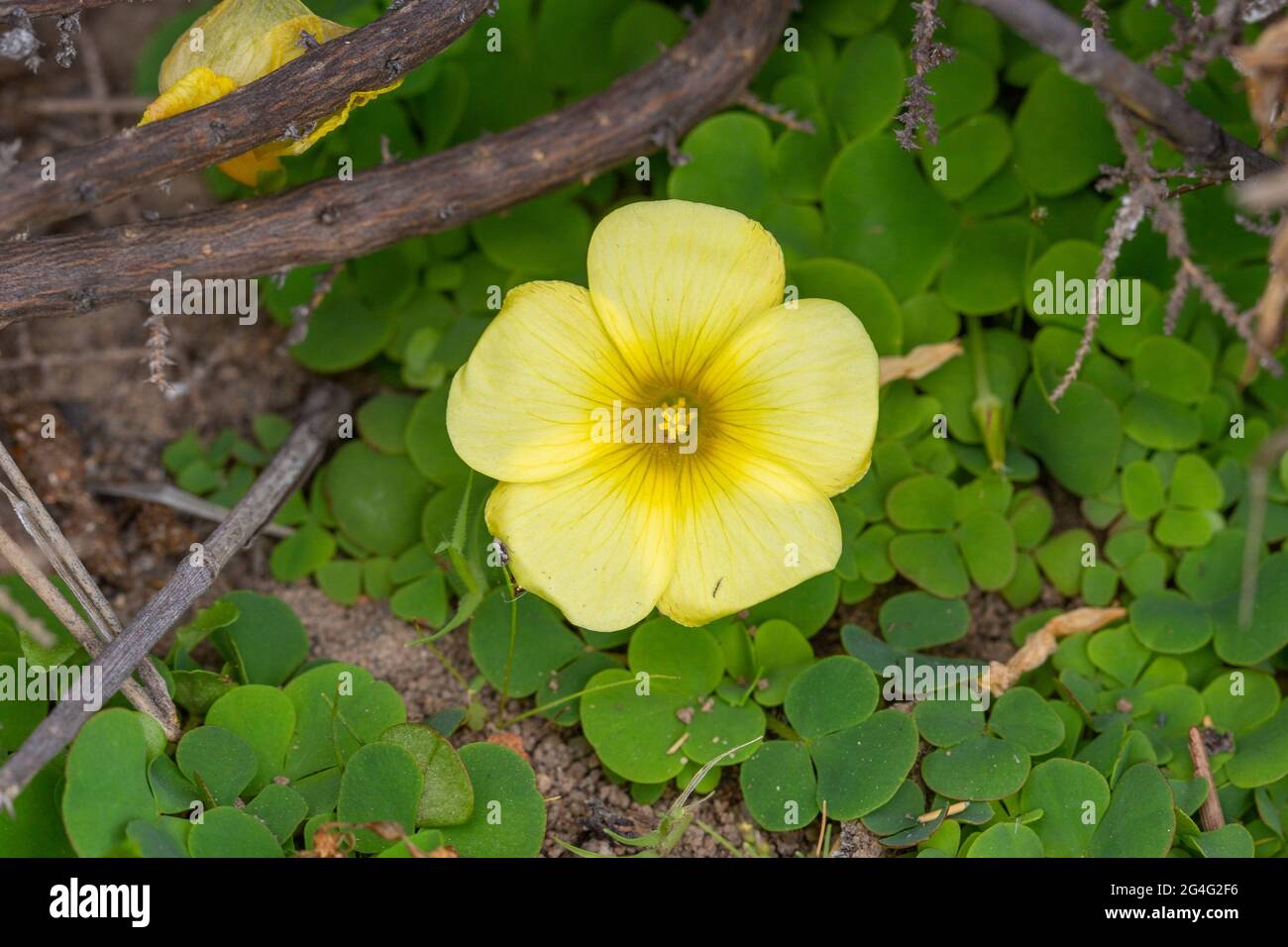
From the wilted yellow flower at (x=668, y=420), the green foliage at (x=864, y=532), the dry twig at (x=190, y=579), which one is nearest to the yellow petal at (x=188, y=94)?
the green foliage at (x=864, y=532)

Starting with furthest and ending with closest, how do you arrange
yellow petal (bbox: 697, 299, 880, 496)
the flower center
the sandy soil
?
the sandy soil, the flower center, yellow petal (bbox: 697, 299, 880, 496)

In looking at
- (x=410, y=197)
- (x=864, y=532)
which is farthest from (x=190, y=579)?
(x=864, y=532)

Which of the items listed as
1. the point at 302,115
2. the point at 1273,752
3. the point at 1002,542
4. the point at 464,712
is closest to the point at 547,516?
the point at 464,712

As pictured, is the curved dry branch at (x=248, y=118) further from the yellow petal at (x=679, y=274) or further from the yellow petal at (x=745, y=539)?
the yellow petal at (x=745, y=539)

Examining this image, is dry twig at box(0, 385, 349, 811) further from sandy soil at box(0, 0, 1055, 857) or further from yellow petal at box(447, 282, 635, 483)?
yellow petal at box(447, 282, 635, 483)

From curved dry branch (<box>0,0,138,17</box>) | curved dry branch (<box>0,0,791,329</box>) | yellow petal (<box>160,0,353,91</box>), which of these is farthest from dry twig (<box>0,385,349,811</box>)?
curved dry branch (<box>0,0,138,17</box>)
